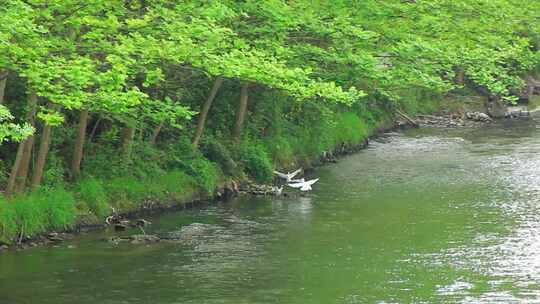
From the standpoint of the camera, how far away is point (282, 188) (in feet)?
124

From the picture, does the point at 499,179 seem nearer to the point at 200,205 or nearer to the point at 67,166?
the point at 200,205

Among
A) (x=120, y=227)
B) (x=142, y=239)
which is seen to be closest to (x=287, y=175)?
(x=120, y=227)

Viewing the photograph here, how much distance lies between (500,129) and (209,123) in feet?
67.8

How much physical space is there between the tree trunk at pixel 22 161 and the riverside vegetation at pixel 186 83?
0.15 ft

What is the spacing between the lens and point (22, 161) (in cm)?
3027

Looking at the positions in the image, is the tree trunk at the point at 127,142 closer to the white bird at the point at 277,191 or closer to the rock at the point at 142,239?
the white bird at the point at 277,191

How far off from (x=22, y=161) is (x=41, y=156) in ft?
1.92

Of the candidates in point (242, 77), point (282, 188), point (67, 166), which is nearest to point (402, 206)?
point (282, 188)

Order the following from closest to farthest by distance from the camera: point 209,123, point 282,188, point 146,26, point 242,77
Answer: point 146,26
point 242,77
point 282,188
point 209,123

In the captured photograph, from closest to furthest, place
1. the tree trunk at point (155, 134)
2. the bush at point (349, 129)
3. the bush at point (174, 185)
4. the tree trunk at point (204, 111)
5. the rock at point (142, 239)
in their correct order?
the rock at point (142, 239), the bush at point (174, 185), the tree trunk at point (155, 134), the tree trunk at point (204, 111), the bush at point (349, 129)

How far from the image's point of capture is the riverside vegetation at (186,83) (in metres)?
26.8

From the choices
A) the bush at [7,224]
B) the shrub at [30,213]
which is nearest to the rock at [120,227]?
the shrub at [30,213]

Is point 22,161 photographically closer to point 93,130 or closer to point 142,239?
point 142,239

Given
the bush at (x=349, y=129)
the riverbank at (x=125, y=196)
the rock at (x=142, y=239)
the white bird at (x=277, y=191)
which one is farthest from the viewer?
the bush at (x=349, y=129)
